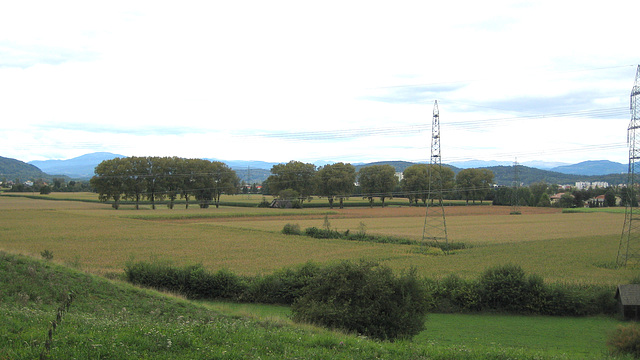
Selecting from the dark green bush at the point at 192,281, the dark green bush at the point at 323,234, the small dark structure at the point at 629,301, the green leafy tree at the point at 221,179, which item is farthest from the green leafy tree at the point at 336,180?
the small dark structure at the point at 629,301

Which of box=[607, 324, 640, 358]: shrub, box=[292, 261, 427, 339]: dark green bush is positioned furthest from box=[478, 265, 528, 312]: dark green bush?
box=[292, 261, 427, 339]: dark green bush

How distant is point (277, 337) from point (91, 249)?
33211 mm

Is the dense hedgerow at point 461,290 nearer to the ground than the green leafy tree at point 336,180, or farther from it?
nearer to the ground

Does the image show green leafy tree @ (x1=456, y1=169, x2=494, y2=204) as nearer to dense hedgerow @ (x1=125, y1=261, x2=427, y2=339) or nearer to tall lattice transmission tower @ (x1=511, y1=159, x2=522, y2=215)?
tall lattice transmission tower @ (x1=511, y1=159, x2=522, y2=215)

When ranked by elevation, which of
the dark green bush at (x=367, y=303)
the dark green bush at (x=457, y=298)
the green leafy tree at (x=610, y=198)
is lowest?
the dark green bush at (x=457, y=298)

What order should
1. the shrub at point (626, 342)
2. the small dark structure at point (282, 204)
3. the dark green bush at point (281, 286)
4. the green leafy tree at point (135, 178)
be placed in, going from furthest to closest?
the small dark structure at point (282, 204) < the green leafy tree at point (135, 178) < the dark green bush at point (281, 286) < the shrub at point (626, 342)

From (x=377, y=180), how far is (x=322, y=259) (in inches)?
2866

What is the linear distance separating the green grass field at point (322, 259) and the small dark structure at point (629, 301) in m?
0.96

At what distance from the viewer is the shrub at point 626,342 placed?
14602 mm

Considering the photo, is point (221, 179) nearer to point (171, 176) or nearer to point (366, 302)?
point (171, 176)

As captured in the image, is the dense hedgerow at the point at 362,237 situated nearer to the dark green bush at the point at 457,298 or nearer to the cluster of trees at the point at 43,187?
the dark green bush at the point at 457,298

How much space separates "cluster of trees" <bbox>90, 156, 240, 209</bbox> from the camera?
93.4 m

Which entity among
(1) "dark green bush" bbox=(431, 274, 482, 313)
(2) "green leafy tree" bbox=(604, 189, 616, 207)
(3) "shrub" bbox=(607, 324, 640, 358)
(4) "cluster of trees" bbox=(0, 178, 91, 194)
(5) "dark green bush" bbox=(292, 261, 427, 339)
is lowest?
(1) "dark green bush" bbox=(431, 274, 482, 313)

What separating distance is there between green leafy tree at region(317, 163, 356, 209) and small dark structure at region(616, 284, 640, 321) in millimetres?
85862
